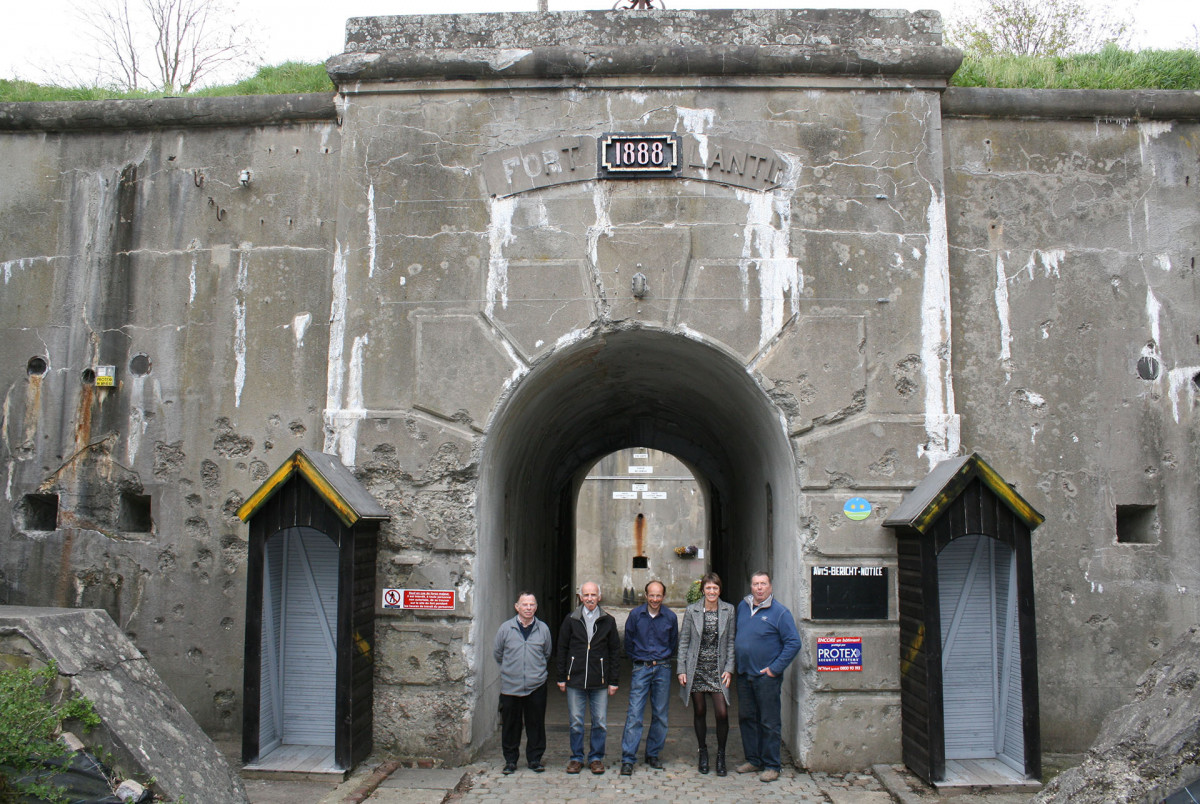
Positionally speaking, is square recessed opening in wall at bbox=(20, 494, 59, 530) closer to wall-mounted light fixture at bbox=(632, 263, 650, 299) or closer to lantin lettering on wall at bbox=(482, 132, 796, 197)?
lantin lettering on wall at bbox=(482, 132, 796, 197)

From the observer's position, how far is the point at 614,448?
12.5 meters

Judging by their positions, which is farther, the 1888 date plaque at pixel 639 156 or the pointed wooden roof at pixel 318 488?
the 1888 date plaque at pixel 639 156

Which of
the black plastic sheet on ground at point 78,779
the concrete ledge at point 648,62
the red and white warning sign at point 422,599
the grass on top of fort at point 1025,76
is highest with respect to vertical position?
the grass on top of fort at point 1025,76

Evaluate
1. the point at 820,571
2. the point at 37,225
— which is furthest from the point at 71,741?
the point at 37,225

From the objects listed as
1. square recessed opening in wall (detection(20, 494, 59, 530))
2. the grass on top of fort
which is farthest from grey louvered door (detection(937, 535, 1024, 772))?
square recessed opening in wall (detection(20, 494, 59, 530))

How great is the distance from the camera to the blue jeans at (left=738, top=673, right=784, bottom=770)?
5.96 meters

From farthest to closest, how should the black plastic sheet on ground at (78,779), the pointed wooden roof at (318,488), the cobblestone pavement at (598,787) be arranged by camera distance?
the pointed wooden roof at (318,488) → the cobblestone pavement at (598,787) → the black plastic sheet on ground at (78,779)

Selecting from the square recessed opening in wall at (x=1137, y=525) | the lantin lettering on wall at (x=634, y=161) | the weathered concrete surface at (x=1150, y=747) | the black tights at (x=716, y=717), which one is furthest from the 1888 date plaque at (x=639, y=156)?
the weathered concrete surface at (x=1150, y=747)

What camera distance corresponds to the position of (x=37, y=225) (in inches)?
279

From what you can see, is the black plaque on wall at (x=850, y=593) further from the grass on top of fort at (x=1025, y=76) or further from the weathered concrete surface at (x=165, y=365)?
the grass on top of fort at (x=1025, y=76)

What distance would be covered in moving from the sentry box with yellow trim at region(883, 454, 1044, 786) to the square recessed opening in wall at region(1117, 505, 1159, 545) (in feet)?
3.73

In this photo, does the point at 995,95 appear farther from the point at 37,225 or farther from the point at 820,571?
the point at 37,225

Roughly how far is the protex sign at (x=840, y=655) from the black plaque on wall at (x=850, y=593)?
17 cm

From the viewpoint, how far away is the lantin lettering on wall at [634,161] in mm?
6406
